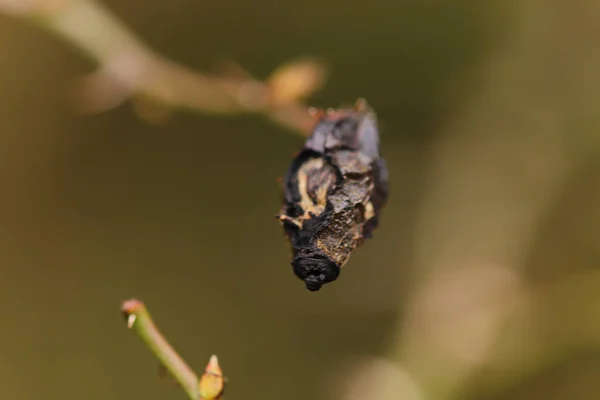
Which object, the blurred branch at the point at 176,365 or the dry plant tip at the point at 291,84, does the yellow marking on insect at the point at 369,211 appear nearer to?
the blurred branch at the point at 176,365

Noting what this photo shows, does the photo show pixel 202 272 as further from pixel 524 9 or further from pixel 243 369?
pixel 524 9

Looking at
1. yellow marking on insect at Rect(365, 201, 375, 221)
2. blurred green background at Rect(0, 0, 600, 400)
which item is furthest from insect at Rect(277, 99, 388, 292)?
blurred green background at Rect(0, 0, 600, 400)

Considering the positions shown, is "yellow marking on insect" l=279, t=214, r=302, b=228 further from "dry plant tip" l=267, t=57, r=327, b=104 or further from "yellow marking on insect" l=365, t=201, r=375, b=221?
"dry plant tip" l=267, t=57, r=327, b=104

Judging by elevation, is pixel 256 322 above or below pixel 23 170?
below

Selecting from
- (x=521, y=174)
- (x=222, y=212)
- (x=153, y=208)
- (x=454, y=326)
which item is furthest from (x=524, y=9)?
(x=153, y=208)

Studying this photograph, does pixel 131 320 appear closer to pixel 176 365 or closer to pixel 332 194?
pixel 176 365

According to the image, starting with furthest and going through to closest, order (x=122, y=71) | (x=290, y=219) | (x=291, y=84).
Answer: (x=122, y=71) → (x=291, y=84) → (x=290, y=219)

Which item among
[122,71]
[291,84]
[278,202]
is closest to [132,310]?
[291,84]
